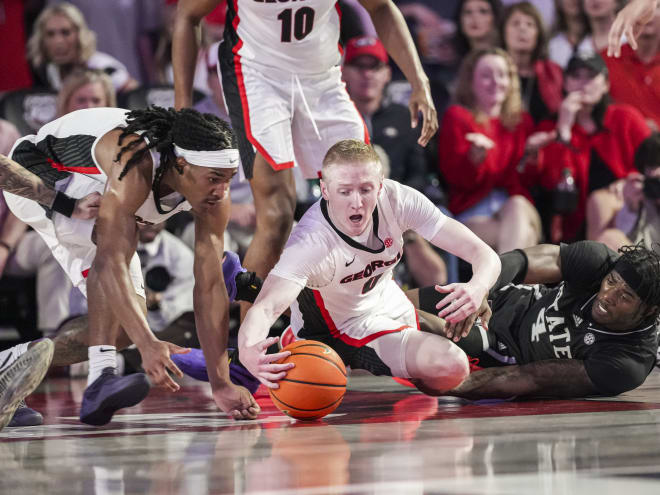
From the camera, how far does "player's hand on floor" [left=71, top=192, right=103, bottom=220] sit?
4164 millimetres

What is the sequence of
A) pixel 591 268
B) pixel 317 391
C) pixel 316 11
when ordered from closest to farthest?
pixel 317 391
pixel 591 268
pixel 316 11

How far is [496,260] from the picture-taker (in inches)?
168

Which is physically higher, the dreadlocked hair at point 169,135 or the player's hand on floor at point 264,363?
the dreadlocked hair at point 169,135

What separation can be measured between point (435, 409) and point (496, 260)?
2.34ft

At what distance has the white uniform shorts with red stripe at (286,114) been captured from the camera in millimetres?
5023

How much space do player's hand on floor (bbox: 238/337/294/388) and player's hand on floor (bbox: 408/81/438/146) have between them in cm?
154

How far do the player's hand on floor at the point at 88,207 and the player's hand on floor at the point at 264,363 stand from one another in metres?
0.86

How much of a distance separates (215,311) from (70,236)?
2.73ft

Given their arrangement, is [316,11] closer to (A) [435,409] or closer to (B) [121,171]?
(B) [121,171]

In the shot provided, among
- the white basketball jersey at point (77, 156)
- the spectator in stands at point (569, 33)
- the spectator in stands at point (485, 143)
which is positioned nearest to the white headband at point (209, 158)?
the white basketball jersey at point (77, 156)

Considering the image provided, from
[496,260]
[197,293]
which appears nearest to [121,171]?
[197,293]

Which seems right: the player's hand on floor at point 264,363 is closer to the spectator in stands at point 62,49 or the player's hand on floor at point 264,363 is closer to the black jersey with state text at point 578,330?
the black jersey with state text at point 578,330

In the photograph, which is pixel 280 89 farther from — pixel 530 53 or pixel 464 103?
pixel 530 53

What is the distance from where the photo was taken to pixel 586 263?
4734mm
